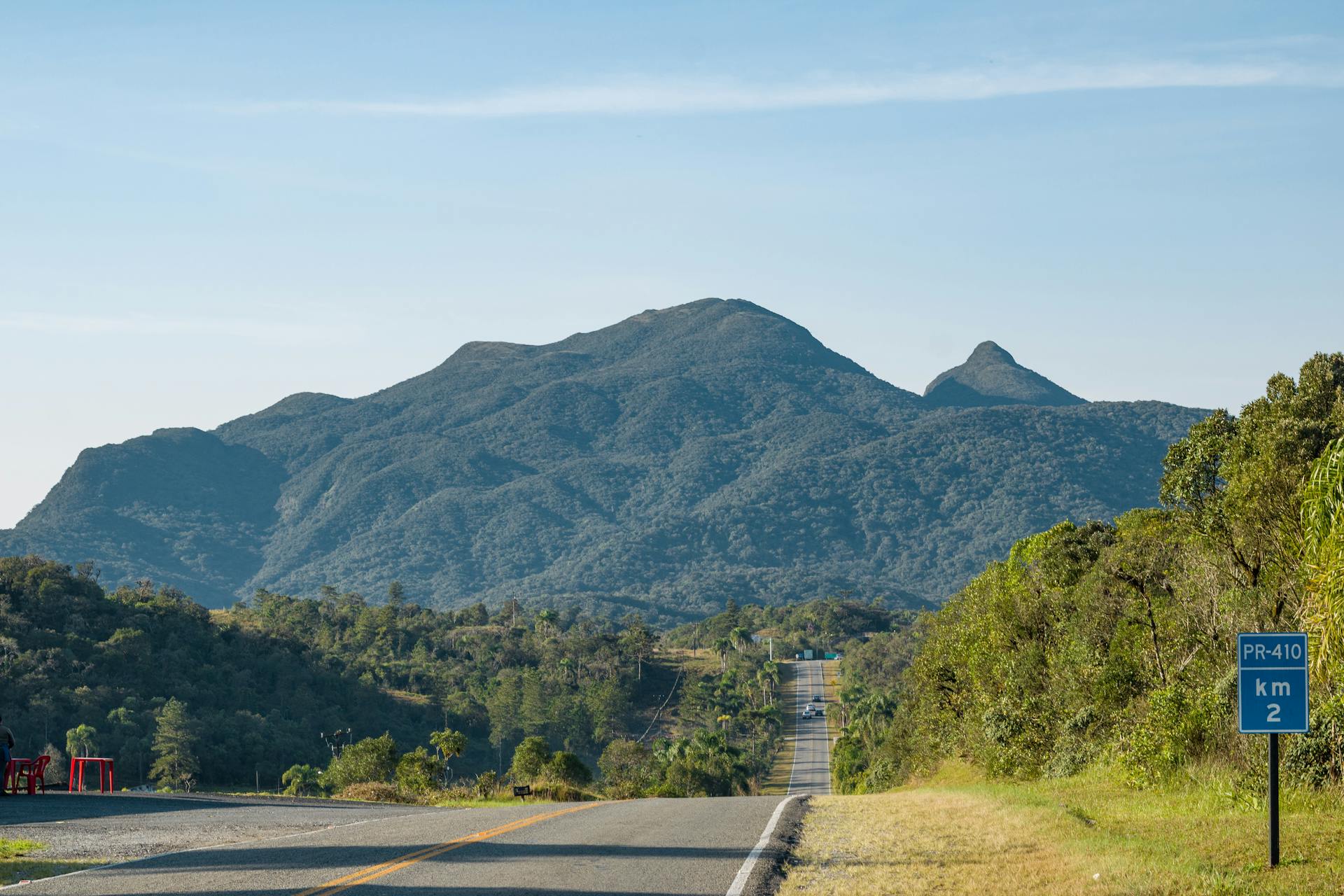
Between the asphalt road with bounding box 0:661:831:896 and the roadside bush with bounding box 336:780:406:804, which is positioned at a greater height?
the asphalt road with bounding box 0:661:831:896

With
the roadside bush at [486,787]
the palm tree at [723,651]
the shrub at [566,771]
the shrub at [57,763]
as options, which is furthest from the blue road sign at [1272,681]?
the palm tree at [723,651]

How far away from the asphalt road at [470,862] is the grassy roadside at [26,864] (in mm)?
410

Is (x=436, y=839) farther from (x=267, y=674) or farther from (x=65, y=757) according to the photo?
(x=267, y=674)

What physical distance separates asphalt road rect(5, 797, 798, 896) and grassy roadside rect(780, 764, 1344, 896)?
999mm

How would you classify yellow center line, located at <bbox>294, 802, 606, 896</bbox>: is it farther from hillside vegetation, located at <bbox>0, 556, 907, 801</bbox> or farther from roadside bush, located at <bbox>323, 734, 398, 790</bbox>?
roadside bush, located at <bbox>323, 734, 398, 790</bbox>

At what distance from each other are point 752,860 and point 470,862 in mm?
2857

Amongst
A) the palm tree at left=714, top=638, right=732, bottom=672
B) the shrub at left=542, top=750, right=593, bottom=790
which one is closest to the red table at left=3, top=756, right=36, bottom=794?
the shrub at left=542, top=750, right=593, bottom=790

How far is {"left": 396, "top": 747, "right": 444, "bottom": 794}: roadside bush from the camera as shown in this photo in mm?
35000

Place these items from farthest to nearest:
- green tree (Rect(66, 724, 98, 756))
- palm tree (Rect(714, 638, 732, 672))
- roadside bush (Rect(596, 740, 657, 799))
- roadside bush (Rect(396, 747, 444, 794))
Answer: palm tree (Rect(714, 638, 732, 672)) < green tree (Rect(66, 724, 98, 756)) < roadside bush (Rect(596, 740, 657, 799)) < roadside bush (Rect(396, 747, 444, 794))

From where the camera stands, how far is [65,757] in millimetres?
70000

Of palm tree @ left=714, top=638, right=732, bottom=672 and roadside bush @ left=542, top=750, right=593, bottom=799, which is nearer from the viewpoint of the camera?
roadside bush @ left=542, top=750, right=593, bottom=799

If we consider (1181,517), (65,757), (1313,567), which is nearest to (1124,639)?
(1181,517)

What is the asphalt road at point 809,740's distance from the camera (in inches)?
4281

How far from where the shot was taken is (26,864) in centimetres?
1312
